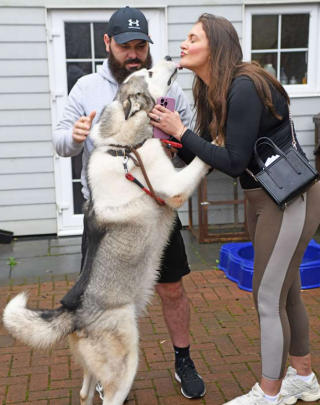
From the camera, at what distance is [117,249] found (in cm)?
292

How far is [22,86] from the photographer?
6.91 metres

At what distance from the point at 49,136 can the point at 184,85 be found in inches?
80.7

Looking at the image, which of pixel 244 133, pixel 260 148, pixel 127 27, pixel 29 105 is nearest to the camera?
pixel 244 133

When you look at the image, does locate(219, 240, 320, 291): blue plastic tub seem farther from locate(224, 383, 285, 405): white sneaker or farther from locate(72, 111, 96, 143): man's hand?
locate(72, 111, 96, 143): man's hand

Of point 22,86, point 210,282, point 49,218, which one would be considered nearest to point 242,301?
point 210,282

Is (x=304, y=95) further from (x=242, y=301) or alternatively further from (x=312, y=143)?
(x=242, y=301)

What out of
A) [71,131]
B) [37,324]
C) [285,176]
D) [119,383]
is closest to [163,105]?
[71,131]

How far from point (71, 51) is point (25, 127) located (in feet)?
4.04

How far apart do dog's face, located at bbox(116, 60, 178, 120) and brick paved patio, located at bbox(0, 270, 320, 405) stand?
1928 mm

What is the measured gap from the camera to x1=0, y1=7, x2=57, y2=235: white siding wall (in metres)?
6.78

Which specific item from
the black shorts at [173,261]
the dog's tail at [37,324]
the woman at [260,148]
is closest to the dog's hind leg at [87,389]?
the dog's tail at [37,324]

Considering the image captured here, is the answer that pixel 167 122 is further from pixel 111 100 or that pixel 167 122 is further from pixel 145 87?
pixel 111 100

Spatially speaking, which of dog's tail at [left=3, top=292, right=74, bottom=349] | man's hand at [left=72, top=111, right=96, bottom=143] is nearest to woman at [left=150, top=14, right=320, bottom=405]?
man's hand at [left=72, top=111, right=96, bottom=143]

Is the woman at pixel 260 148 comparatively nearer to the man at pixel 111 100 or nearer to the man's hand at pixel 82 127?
the man's hand at pixel 82 127
